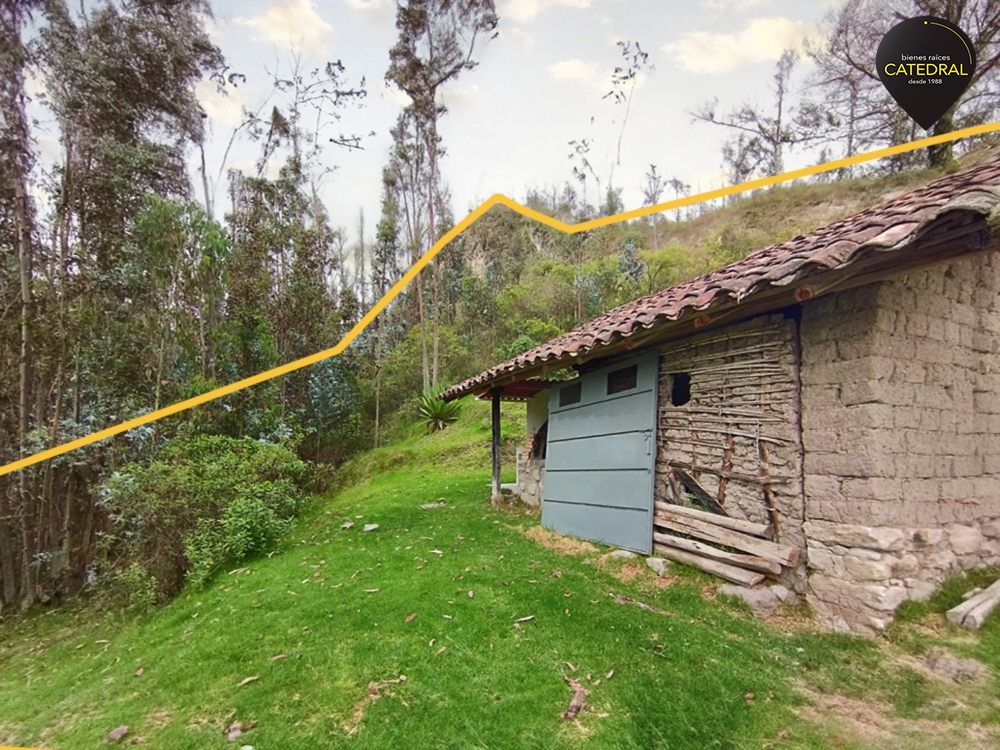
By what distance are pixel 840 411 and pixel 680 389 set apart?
154cm

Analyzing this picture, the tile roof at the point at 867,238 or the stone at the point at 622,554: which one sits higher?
the tile roof at the point at 867,238

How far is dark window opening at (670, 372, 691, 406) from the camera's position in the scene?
15.6 ft

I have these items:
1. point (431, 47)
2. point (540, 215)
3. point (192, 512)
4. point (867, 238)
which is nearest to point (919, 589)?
point (867, 238)

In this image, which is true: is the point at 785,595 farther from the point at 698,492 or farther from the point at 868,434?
the point at 868,434

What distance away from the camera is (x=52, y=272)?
314 inches

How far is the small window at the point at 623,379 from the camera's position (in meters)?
5.26

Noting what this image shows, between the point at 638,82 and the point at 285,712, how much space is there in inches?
514

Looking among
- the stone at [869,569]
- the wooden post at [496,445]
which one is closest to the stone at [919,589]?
the stone at [869,569]

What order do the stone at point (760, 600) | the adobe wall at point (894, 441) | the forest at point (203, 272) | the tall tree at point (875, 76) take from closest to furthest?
1. the adobe wall at point (894, 441)
2. the stone at point (760, 600)
3. the tall tree at point (875, 76)
4. the forest at point (203, 272)

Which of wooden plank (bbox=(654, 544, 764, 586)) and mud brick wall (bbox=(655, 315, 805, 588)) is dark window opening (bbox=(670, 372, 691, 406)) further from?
wooden plank (bbox=(654, 544, 764, 586))

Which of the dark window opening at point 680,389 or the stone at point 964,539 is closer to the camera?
the stone at point 964,539

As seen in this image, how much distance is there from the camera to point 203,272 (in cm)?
988

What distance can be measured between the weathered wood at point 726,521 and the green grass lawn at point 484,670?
1.60 ft

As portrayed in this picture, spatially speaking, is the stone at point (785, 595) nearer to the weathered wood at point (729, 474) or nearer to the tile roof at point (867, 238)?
the weathered wood at point (729, 474)
